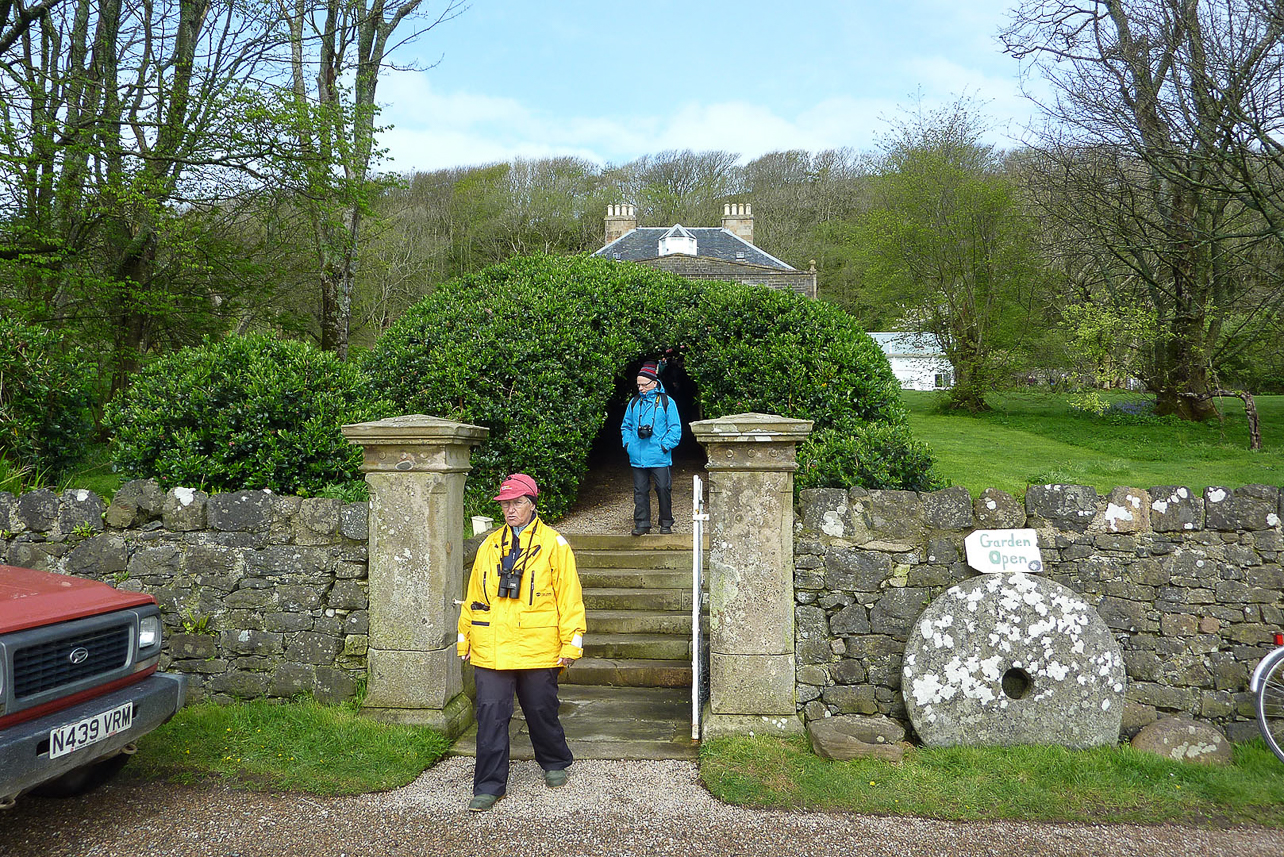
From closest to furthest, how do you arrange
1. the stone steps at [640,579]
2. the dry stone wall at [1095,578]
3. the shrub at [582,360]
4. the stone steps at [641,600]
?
the dry stone wall at [1095,578]
the stone steps at [641,600]
the stone steps at [640,579]
the shrub at [582,360]

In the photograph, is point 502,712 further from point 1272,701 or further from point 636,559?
point 1272,701

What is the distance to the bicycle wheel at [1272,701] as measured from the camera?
169 inches

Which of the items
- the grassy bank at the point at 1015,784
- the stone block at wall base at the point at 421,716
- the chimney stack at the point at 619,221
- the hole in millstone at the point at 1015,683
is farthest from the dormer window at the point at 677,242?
the grassy bank at the point at 1015,784

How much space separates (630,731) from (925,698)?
1893 millimetres

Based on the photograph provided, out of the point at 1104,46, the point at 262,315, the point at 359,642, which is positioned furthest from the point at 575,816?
the point at 1104,46

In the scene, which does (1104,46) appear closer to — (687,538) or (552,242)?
(687,538)

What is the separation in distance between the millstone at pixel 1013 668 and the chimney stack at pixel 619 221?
87.0 feet

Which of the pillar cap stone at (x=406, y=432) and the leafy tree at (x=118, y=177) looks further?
the leafy tree at (x=118, y=177)

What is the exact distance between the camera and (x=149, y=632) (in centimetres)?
408

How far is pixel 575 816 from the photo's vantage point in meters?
3.95

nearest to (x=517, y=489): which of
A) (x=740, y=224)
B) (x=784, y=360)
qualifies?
(x=784, y=360)

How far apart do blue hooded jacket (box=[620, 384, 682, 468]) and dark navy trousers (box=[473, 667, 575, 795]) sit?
137 inches

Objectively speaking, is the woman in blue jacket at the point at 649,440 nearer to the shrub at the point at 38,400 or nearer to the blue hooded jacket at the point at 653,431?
the blue hooded jacket at the point at 653,431

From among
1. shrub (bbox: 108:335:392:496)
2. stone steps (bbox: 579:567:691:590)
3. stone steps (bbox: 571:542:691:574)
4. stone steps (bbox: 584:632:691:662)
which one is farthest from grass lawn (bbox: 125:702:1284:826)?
stone steps (bbox: 571:542:691:574)
